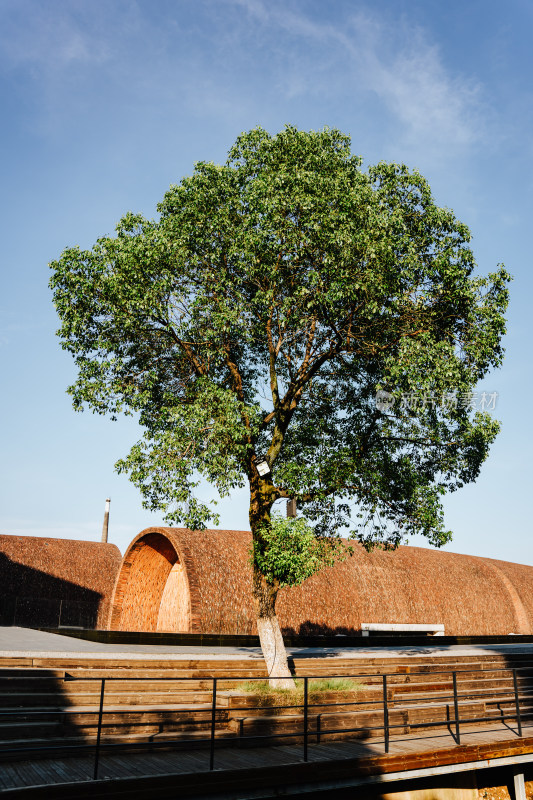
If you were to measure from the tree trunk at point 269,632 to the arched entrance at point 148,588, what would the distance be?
506 inches

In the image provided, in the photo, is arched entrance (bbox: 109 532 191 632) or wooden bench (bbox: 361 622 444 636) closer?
arched entrance (bbox: 109 532 191 632)

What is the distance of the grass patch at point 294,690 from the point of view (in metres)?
11.6

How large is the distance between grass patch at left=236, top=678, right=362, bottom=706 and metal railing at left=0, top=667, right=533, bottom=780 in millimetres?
92

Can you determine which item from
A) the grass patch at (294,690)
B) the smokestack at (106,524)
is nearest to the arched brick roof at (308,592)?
the grass patch at (294,690)

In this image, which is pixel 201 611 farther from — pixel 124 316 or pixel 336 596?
pixel 124 316

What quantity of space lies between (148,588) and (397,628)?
36.6ft

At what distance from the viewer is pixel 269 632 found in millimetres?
12992

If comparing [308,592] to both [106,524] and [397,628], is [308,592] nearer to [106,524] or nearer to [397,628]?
[397,628]

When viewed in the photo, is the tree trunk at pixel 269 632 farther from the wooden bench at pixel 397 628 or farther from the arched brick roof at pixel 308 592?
the wooden bench at pixel 397 628

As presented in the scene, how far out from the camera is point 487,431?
46.9ft

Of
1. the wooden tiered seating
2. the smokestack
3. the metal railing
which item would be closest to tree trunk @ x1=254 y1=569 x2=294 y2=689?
the metal railing

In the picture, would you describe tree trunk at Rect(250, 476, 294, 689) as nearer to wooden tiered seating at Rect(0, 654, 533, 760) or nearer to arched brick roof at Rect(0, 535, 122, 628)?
wooden tiered seating at Rect(0, 654, 533, 760)

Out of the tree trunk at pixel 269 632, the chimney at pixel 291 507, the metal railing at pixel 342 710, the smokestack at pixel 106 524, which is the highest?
the smokestack at pixel 106 524

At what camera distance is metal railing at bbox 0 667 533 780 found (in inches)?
340
